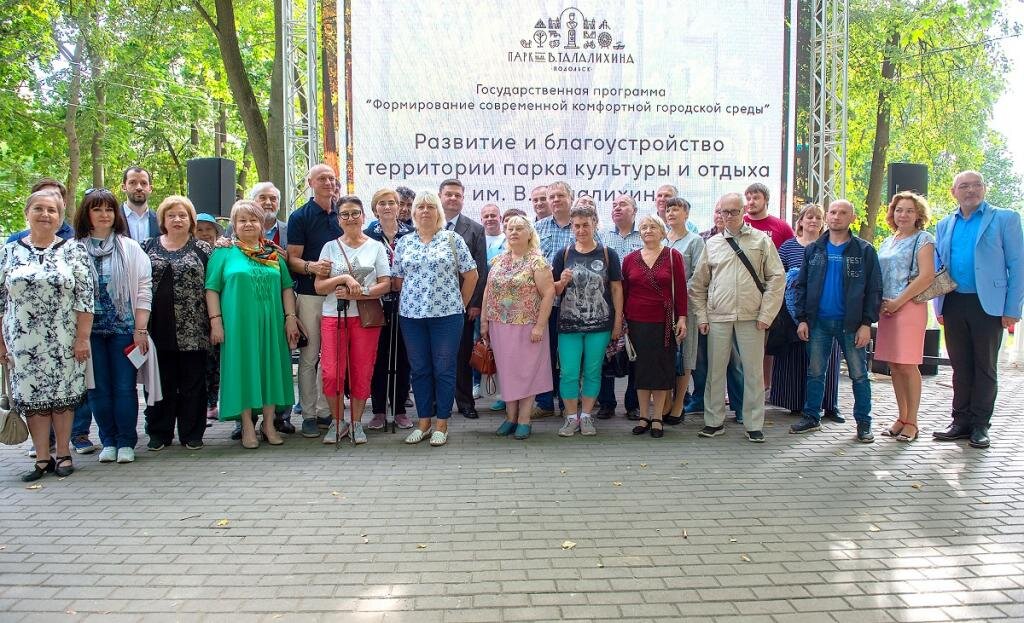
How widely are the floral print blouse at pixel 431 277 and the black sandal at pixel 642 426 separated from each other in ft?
5.17

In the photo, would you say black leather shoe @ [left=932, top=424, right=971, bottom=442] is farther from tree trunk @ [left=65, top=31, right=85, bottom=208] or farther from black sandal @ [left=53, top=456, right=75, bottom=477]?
tree trunk @ [left=65, top=31, right=85, bottom=208]

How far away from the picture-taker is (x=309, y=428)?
17.6 ft

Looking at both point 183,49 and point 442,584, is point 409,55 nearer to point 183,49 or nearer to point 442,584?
point 442,584

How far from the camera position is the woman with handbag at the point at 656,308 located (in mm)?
5242

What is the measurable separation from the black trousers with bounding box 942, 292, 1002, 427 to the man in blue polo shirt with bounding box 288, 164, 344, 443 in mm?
4504

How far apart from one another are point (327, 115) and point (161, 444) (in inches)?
158

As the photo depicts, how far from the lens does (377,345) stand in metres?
5.26

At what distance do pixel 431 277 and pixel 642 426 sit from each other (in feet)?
6.33

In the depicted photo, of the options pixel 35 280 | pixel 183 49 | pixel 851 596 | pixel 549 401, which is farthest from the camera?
pixel 183 49

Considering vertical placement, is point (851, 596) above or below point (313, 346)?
below

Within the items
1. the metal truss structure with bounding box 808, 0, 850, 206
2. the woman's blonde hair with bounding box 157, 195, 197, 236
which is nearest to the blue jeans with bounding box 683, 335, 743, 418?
the metal truss structure with bounding box 808, 0, 850, 206

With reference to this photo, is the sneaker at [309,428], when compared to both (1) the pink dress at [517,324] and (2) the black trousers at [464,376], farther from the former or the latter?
(1) the pink dress at [517,324]

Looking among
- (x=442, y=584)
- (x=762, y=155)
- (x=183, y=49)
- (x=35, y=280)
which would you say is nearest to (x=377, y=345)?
(x=35, y=280)

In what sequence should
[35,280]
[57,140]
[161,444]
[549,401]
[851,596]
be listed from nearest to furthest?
[851,596] < [35,280] < [161,444] < [549,401] < [57,140]
